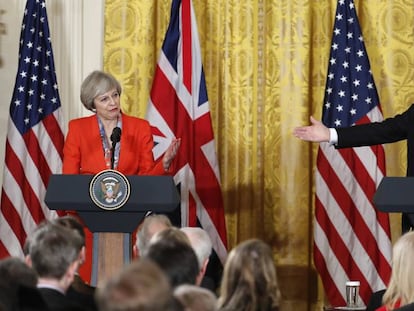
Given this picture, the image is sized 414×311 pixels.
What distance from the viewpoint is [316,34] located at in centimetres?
895

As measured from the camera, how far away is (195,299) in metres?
3.17

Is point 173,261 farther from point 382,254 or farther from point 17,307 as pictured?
point 382,254

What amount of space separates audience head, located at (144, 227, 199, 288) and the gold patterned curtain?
5.11 metres

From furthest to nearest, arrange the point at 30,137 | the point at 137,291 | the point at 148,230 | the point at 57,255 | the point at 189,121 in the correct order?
the point at 30,137 → the point at 189,121 → the point at 148,230 → the point at 57,255 → the point at 137,291

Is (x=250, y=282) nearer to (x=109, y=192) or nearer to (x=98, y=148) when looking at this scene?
(x=109, y=192)

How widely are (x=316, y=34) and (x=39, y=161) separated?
251 cm

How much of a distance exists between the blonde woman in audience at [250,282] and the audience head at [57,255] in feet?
1.88

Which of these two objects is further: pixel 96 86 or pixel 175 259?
pixel 96 86

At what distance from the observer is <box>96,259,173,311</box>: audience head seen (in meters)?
2.71

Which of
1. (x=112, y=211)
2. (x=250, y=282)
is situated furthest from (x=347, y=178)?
(x=250, y=282)

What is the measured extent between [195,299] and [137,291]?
47 cm

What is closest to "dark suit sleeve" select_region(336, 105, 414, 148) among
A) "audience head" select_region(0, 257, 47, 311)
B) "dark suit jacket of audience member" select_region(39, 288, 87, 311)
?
"dark suit jacket of audience member" select_region(39, 288, 87, 311)

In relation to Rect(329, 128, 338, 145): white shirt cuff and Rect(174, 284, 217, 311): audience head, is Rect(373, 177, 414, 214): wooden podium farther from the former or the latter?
Rect(174, 284, 217, 311): audience head

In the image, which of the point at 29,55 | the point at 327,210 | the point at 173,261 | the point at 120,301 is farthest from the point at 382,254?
the point at 120,301
